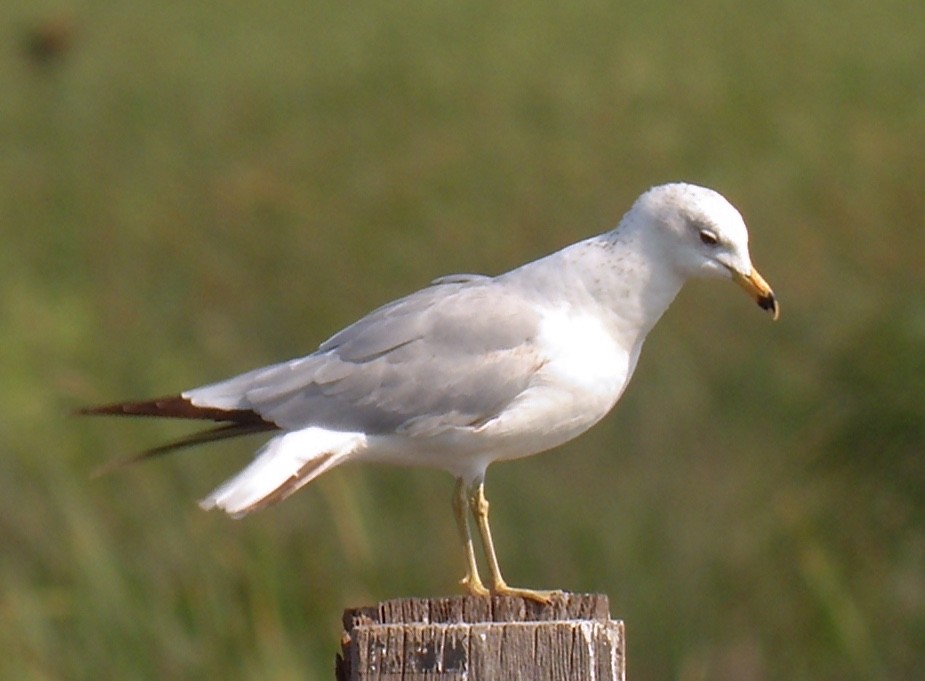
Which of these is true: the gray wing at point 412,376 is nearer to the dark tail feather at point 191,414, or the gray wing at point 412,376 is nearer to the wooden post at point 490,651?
the dark tail feather at point 191,414

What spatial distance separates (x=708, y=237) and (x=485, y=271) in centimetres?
281

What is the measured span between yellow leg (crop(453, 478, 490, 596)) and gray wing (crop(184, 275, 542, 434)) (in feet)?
1.07

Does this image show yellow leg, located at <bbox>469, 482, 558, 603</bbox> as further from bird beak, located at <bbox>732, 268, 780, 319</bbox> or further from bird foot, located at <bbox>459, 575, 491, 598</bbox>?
bird beak, located at <bbox>732, 268, 780, 319</bbox>

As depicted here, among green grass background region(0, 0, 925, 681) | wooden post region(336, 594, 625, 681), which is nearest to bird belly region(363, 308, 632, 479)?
wooden post region(336, 594, 625, 681)

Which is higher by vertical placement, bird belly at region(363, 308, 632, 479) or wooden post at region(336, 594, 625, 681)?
bird belly at region(363, 308, 632, 479)

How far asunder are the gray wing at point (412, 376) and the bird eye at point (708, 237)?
348mm

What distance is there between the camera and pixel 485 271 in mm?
6152

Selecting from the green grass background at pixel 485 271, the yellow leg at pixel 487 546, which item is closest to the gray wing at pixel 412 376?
the yellow leg at pixel 487 546

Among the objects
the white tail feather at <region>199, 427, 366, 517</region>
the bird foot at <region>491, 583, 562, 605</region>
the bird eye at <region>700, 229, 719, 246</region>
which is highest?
the bird eye at <region>700, 229, 719, 246</region>

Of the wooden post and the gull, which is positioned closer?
the wooden post

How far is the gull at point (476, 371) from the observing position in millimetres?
3291

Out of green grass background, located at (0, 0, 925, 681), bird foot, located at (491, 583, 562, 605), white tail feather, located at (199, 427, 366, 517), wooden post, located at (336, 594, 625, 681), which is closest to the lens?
wooden post, located at (336, 594, 625, 681)

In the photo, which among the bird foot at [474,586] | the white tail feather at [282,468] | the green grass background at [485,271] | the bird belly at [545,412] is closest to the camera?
the white tail feather at [282,468]

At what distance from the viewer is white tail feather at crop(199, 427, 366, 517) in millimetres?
3068
